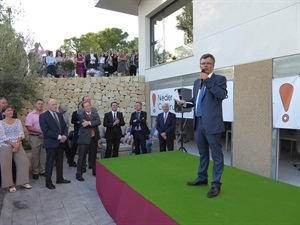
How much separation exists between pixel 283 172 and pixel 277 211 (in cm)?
351

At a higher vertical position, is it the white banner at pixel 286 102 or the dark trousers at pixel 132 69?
the dark trousers at pixel 132 69

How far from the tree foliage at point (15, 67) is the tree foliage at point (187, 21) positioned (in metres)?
4.30

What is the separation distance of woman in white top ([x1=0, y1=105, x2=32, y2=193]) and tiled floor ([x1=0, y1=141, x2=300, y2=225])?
22 centimetres

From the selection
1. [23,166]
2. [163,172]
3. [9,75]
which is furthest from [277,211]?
[9,75]

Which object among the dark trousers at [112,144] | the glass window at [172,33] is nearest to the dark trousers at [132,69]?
the glass window at [172,33]

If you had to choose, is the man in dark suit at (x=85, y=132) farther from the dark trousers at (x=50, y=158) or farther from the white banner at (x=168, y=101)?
the white banner at (x=168, y=101)

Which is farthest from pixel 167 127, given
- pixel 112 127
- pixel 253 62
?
pixel 253 62

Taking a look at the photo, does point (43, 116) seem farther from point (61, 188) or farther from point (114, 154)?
point (114, 154)

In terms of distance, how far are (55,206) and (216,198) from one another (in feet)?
8.20

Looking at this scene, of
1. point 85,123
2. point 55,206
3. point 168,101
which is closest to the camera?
point 55,206

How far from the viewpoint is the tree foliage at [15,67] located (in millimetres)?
6996

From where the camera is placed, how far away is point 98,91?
9.46m

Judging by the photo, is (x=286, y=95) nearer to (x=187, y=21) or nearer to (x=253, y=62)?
(x=253, y=62)

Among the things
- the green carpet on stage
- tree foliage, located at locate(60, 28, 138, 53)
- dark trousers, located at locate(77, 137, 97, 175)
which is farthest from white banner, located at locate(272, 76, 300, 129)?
tree foliage, located at locate(60, 28, 138, 53)
